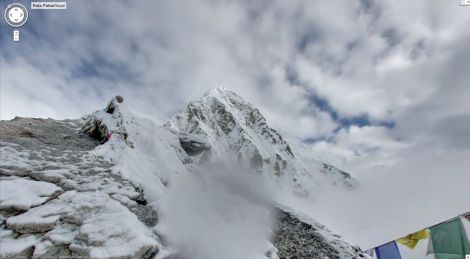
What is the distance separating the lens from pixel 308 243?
10.2 metres

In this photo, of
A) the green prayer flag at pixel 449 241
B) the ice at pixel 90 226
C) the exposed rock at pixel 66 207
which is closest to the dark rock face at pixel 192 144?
the exposed rock at pixel 66 207

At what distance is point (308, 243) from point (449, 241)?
533 cm

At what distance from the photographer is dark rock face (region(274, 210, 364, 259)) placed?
9.71 metres

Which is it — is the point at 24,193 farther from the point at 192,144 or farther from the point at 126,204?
the point at 192,144

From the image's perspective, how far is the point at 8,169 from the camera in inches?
302

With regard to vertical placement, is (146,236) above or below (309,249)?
above

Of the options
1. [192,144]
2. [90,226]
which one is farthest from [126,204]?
[192,144]

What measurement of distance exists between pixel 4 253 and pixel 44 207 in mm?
1439

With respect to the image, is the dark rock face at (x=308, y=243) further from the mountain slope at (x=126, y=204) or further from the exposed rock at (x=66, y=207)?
the exposed rock at (x=66, y=207)

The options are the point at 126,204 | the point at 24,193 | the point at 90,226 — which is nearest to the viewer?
the point at 90,226

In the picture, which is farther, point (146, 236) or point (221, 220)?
point (221, 220)

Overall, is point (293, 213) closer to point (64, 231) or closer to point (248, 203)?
point (248, 203)

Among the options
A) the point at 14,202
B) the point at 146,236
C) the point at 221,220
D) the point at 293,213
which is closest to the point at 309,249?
the point at 293,213

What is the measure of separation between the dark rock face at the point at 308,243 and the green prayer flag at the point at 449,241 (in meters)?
2.93
